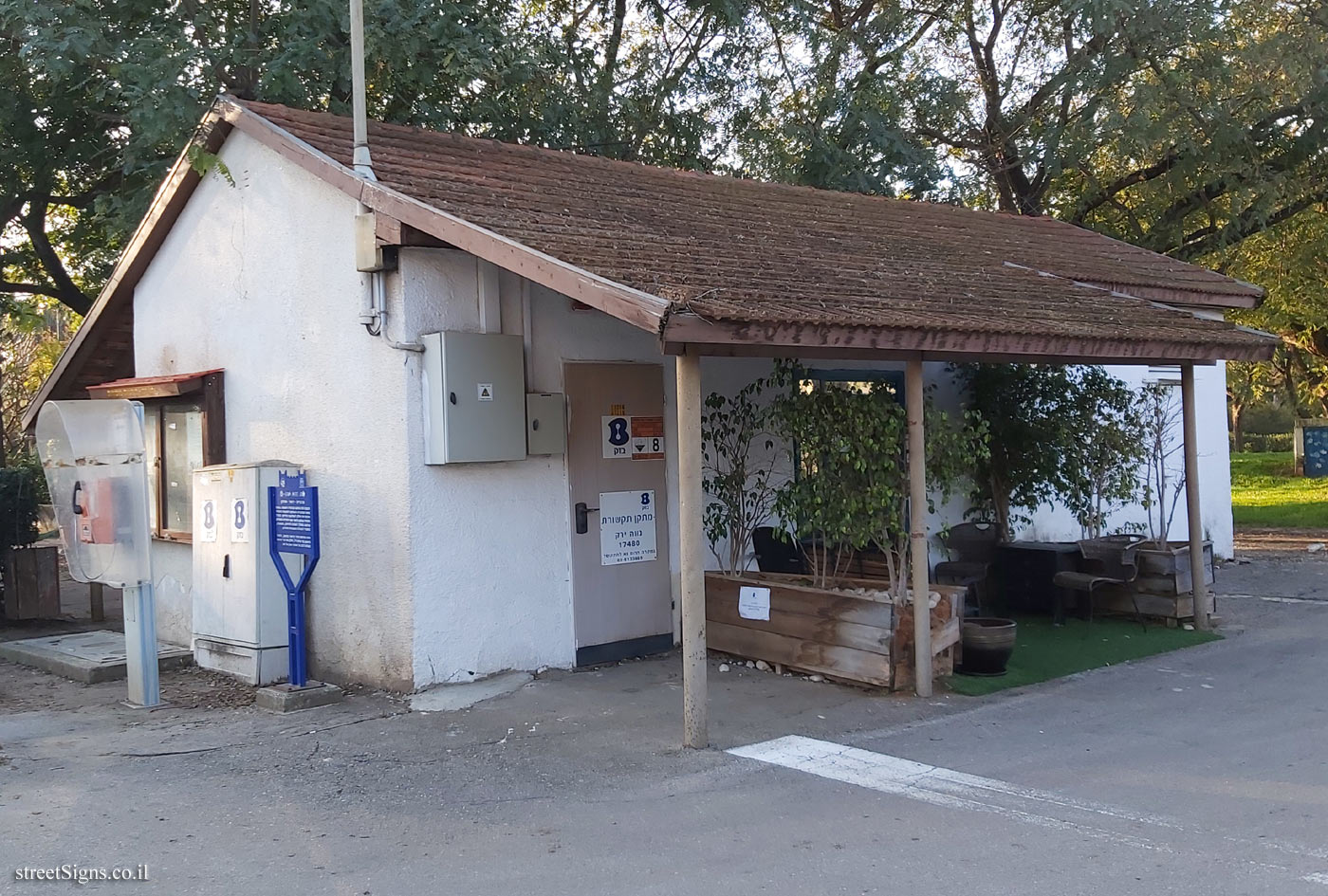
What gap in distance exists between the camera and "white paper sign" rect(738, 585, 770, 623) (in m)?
8.23

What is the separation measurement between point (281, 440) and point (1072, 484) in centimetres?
712

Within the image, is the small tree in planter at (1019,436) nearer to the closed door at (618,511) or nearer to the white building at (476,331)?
the white building at (476,331)

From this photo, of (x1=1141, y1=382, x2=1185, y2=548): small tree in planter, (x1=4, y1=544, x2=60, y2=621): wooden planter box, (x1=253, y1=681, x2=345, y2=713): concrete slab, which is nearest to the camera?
(x1=253, y1=681, x2=345, y2=713): concrete slab

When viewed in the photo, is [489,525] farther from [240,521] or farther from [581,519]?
[240,521]

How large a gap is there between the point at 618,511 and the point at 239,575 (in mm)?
2703

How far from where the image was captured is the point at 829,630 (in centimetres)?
787

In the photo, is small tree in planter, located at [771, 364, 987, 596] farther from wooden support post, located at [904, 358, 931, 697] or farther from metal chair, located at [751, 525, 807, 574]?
metal chair, located at [751, 525, 807, 574]

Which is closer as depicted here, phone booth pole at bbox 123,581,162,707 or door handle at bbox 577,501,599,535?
phone booth pole at bbox 123,581,162,707

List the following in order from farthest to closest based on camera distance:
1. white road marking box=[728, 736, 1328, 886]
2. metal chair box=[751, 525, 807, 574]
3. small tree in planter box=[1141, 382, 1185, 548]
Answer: small tree in planter box=[1141, 382, 1185, 548] < metal chair box=[751, 525, 807, 574] < white road marking box=[728, 736, 1328, 886]

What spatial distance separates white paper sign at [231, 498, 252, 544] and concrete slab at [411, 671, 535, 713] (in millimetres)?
1728

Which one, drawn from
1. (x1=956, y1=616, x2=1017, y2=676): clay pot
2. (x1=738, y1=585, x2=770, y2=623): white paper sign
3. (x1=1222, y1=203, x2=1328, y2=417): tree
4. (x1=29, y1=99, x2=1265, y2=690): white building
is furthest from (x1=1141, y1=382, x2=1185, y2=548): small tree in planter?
(x1=738, y1=585, x2=770, y2=623): white paper sign

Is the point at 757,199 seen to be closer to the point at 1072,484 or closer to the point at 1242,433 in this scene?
the point at 1072,484

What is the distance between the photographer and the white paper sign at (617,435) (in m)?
8.58

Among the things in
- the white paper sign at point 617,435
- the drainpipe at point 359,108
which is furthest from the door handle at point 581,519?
the drainpipe at point 359,108
